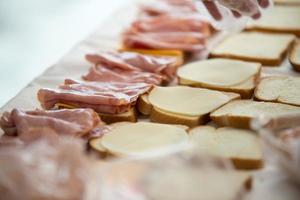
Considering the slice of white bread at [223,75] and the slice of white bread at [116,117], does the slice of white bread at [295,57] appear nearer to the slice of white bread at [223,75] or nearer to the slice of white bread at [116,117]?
the slice of white bread at [223,75]

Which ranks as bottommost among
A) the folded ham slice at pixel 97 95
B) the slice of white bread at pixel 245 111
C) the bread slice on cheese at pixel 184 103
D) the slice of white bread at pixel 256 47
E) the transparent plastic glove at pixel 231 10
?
the slice of white bread at pixel 256 47

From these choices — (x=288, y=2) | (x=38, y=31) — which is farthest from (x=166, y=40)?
(x=288, y=2)

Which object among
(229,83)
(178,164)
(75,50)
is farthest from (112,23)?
(178,164)

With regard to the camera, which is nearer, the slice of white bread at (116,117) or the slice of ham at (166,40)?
the slice of white bread at (116,117)

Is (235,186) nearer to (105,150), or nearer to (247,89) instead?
(105,150)

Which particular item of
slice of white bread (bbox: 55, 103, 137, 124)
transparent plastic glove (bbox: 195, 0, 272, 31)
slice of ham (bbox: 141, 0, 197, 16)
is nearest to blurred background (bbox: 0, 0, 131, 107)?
slice of ham (bbox: 141, 0, 197, 16)

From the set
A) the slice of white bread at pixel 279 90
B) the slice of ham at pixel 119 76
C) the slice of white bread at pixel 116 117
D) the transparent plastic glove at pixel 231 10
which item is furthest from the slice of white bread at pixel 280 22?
the slice of white bread at pixel 116 117
